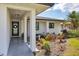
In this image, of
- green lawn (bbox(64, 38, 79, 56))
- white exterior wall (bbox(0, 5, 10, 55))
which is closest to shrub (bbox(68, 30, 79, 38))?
green lawn (bbox(64, 38, 79, 56))

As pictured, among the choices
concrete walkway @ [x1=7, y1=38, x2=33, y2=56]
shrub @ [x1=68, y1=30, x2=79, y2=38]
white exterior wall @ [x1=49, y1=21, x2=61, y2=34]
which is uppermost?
white exterior wall @ [x1=49, y1=21, x2=61, y2=34]

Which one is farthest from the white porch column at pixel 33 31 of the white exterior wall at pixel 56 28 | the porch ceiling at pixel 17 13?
the white exterior wall at pixel 56 28

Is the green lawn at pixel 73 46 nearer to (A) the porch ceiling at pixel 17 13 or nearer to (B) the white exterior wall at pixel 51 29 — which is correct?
(B) the white exterior wall at pixel 51 29

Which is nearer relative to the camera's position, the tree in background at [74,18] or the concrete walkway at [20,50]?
the tree in background at [74,18]

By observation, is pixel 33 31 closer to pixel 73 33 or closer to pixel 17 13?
pixel 17 13

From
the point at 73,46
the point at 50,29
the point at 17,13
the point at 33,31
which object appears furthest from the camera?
the point at 17,13

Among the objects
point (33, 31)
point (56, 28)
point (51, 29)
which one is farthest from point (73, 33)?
point (33, 31)

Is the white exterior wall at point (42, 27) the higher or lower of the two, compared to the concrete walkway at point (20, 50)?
higher

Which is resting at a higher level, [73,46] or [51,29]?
[51,29]

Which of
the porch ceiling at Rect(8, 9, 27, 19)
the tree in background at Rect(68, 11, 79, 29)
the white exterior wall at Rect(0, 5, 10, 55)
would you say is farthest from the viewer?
the porch ceiling at Rect(8, 9, 27, 19)

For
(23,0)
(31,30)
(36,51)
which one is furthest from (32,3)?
(36,51)

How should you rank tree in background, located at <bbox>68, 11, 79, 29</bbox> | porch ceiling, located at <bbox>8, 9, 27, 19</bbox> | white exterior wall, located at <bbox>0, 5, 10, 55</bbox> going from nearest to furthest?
A: tree in background, located at <bbox>68, 11, 79, 29</bbox> < white exterior wall, located at <bbox>0, 5, 10, 55</bbox> < porch ceiling, located at <bbox>8, 9, 27, 19</bbox>

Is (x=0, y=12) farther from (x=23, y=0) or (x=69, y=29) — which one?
(x=69, y=29)

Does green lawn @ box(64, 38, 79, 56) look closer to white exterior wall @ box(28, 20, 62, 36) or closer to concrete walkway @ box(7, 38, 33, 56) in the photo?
white exterior wall @ box(28, 20, 62, 36)
